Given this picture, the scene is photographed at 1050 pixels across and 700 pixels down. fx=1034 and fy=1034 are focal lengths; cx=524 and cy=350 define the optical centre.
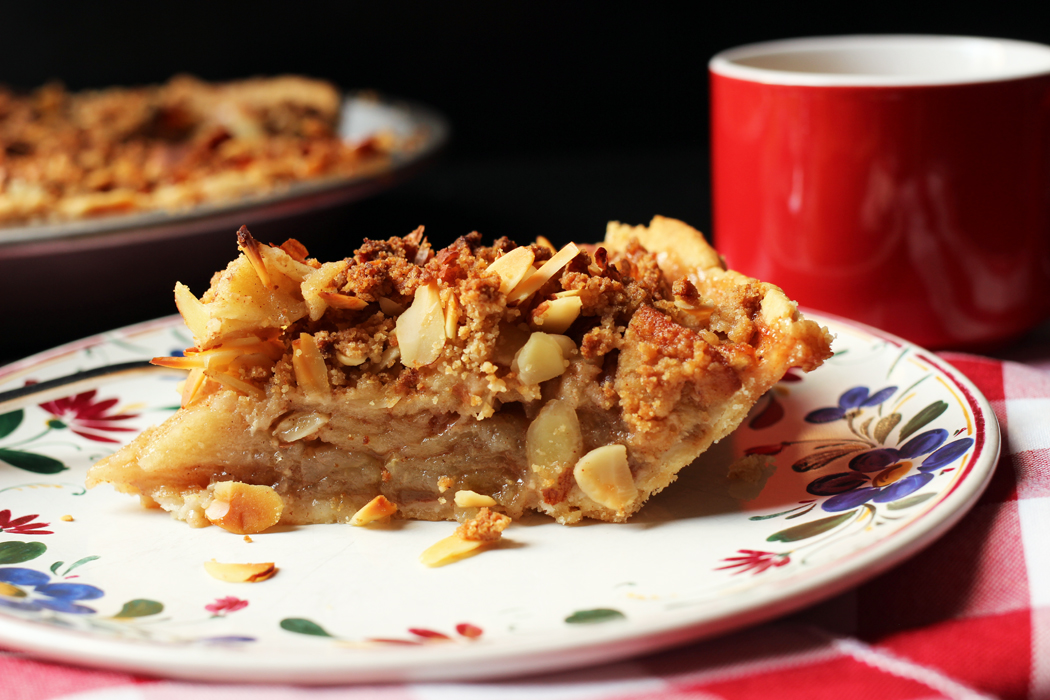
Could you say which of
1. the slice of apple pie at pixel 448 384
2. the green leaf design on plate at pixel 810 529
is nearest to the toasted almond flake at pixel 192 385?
the slice of apple pie at pixel 448 384

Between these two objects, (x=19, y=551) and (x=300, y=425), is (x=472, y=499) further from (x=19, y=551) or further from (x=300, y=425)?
(x=19, y=551)

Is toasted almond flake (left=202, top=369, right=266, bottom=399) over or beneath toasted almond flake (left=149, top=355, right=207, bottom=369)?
beneath

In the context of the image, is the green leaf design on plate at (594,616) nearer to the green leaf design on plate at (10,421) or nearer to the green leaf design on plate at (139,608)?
the green leaf design on plate at (139,608)

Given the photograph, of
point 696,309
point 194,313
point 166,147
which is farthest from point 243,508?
point 166,147

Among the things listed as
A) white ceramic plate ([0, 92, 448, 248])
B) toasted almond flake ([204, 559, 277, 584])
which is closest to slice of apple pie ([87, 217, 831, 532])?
toasted almond flake ([204, 559, 277, 584])

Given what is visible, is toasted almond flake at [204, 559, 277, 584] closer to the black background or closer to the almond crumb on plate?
the almond crumb on plate

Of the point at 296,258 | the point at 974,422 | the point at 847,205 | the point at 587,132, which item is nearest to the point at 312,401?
the point at 296,258

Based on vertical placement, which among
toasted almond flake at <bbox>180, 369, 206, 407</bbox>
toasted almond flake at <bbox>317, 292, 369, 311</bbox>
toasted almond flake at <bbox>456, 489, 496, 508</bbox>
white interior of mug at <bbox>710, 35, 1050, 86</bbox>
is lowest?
toasted almond flake at <bbox>456, 489, 496, 508</bbox>
